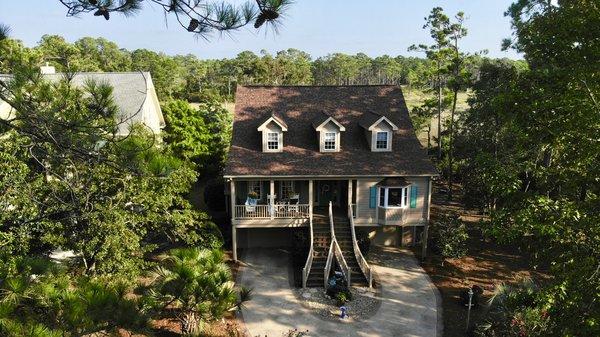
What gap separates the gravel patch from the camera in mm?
17812

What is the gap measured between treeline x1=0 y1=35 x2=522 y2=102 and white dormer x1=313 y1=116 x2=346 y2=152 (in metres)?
12.7

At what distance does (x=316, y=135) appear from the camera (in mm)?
23875

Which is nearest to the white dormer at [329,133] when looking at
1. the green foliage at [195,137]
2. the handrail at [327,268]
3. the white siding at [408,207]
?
the white siding at [408,207]

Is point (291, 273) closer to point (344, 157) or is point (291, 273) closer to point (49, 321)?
point (344, 157)

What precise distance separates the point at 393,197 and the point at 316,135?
5163mm

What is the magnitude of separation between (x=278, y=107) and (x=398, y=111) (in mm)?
6798

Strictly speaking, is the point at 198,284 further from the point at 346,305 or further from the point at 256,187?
the point at 256,187

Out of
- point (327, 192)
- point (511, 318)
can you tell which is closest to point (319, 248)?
point (327, 192)

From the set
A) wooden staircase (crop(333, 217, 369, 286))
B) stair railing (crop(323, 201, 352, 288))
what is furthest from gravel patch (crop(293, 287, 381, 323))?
stair railing (crop(323, 201, 352, 288))

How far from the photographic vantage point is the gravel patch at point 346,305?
1781 cm

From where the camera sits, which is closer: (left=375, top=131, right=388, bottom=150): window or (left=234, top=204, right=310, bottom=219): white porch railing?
(left=234, top=204, right=310, bottom=219): white porch railing

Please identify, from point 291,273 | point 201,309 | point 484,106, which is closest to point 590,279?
point 201,309

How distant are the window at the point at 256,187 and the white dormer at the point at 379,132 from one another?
6294 millimetres

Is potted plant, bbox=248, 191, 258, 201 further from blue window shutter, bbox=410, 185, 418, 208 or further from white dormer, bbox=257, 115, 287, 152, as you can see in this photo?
blue window shutter, bbox=410, 185, 418, 208
